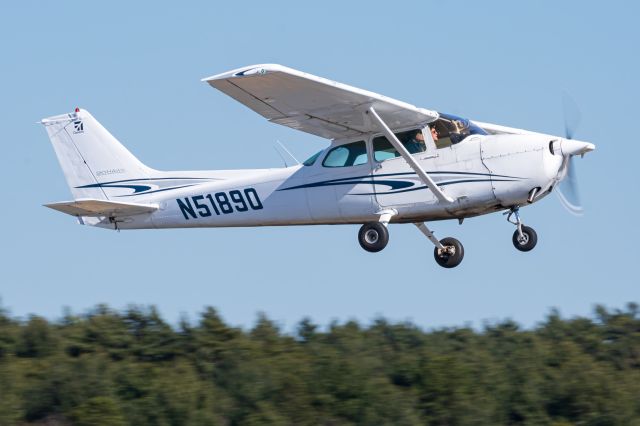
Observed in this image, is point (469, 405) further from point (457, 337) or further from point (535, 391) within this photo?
point (457, 337)

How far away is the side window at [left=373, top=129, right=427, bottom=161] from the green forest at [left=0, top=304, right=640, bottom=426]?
3.84 metres

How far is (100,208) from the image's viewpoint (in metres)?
19.3

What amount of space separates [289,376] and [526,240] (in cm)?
452

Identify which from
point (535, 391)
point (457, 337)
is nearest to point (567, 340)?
point (457, 337)

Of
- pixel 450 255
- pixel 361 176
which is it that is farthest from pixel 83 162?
pixel 450 255

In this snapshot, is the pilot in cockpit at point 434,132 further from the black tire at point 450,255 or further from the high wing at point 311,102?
the black tire at point 450,255

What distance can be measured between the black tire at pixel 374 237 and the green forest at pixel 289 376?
2558mm

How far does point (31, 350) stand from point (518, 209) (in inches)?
409

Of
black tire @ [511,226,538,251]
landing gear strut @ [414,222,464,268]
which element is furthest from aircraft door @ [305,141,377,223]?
black tire @ [511,226,538,251]

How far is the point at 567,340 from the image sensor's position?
26234 mm

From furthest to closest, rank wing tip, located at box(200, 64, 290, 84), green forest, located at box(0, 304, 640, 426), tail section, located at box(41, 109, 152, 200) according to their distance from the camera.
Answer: tail section, located at box(41, 109, 152, 200) < green forest, located at box(0, 304, 640, 426) < wing tip, located at box(200, 64, 290, 84)

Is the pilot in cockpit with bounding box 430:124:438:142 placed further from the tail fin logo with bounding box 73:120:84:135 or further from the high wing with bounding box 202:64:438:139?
the tail fin logo with bounding box 73:120:84:135

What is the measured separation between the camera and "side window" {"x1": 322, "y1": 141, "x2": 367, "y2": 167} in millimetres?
18094

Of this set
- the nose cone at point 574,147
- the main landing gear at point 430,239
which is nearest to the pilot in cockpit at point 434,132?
the main landing gear at point 430,239
